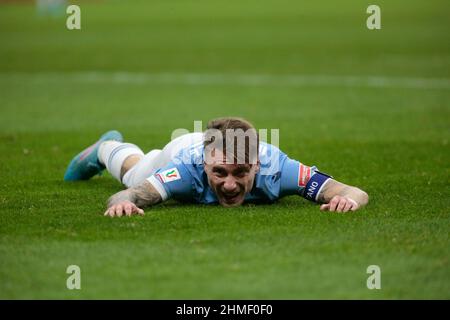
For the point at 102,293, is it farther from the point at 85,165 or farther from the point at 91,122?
the point at 91,122

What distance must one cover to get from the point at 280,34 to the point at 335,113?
13.7m

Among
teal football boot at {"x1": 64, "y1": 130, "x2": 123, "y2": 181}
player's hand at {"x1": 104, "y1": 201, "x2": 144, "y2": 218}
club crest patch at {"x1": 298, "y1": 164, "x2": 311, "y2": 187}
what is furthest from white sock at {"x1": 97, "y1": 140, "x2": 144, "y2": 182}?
club crest patch at {"x1": 298, "y1": 164, "x2": 311, "y2": 187}

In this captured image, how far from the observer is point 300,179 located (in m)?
8.27

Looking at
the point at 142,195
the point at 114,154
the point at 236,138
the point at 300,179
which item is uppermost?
the point at 236,138

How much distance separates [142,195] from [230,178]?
0.72 m

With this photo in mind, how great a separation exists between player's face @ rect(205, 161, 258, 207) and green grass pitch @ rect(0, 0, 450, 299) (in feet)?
0.47

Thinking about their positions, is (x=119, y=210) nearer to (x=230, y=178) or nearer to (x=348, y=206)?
(x=230, y=178)

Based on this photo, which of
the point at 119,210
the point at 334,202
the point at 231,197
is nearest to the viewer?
the point at 119,210

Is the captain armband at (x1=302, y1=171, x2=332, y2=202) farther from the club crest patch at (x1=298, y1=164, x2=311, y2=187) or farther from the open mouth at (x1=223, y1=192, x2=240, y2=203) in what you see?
the open mouth at (x1=223, y1=192, x2=240, y2=203)

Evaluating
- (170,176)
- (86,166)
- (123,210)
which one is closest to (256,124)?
(86,166)

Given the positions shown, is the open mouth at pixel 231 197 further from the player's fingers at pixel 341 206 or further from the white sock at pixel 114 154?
the white sock at pixel 114 154

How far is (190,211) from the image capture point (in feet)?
26.8

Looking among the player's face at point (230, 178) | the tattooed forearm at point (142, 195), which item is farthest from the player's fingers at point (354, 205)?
the tattooed forearm at point (142, 195)

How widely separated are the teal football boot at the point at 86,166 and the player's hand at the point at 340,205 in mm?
2821
